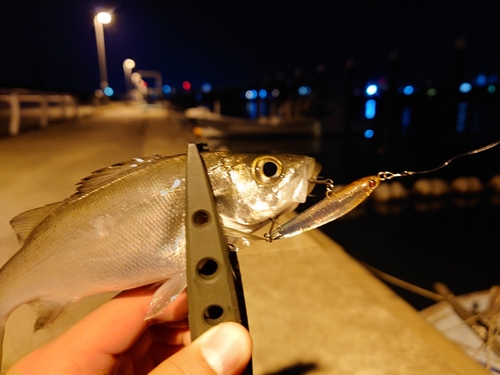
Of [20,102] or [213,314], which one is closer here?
[213,314]

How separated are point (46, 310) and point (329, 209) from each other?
1.19 metres

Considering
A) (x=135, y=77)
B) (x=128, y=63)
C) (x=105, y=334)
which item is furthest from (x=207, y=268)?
(x=135, y=77)

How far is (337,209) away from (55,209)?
1085 mm

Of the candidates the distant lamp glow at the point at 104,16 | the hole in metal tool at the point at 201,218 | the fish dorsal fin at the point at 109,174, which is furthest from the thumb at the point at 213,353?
the distant lamp glow at the point at 104,16

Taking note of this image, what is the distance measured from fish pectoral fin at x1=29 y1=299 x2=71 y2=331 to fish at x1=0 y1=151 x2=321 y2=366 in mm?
110

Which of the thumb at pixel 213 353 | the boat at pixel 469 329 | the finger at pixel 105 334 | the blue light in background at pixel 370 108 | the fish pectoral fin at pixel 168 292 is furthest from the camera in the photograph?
the blue light in background at pixel 370 108

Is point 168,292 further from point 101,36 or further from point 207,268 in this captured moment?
point 101,36

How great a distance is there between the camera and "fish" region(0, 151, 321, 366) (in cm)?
138

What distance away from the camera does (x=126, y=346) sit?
1.73m

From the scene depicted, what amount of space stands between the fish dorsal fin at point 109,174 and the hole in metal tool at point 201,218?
32cm

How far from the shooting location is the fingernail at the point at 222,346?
1.23 metres

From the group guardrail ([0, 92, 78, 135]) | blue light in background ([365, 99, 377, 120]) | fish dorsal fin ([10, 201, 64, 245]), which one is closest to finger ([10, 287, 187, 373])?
fish dorsal fin ([10, 201, 64, 245])

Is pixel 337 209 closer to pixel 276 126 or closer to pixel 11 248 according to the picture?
pixel 11 248

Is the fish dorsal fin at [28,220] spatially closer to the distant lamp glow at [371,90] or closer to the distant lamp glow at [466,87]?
the distant lamp glow at [466,87]
